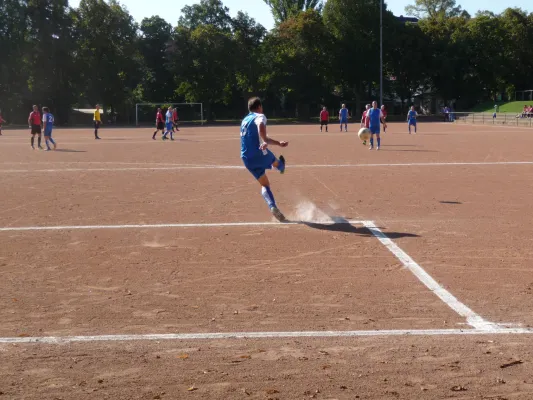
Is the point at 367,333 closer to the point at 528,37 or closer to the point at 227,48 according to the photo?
the point at 227,48

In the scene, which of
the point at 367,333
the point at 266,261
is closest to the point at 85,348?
the point at 367,333

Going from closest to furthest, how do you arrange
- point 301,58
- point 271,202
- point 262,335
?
point 262,335, point 271,202, point 301,58

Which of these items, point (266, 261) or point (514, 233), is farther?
point (514, 233)

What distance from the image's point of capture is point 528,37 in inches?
3162

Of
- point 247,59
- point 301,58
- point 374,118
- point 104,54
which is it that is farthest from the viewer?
point 301,58

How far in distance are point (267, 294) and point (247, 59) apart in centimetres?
7219

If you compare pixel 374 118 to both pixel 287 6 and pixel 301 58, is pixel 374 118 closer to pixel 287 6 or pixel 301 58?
pixel 301 58

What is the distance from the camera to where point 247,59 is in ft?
252

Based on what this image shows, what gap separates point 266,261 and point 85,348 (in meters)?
3.10

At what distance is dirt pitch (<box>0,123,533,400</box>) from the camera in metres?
4.49

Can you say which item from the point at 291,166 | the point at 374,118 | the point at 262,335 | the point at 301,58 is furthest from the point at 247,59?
the point at 262,335

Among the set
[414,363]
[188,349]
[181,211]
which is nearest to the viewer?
[414,363]

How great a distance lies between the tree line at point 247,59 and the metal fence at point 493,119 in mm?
11856

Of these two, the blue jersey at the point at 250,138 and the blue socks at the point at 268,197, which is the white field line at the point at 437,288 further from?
the blue jersey at the point at 250,138
